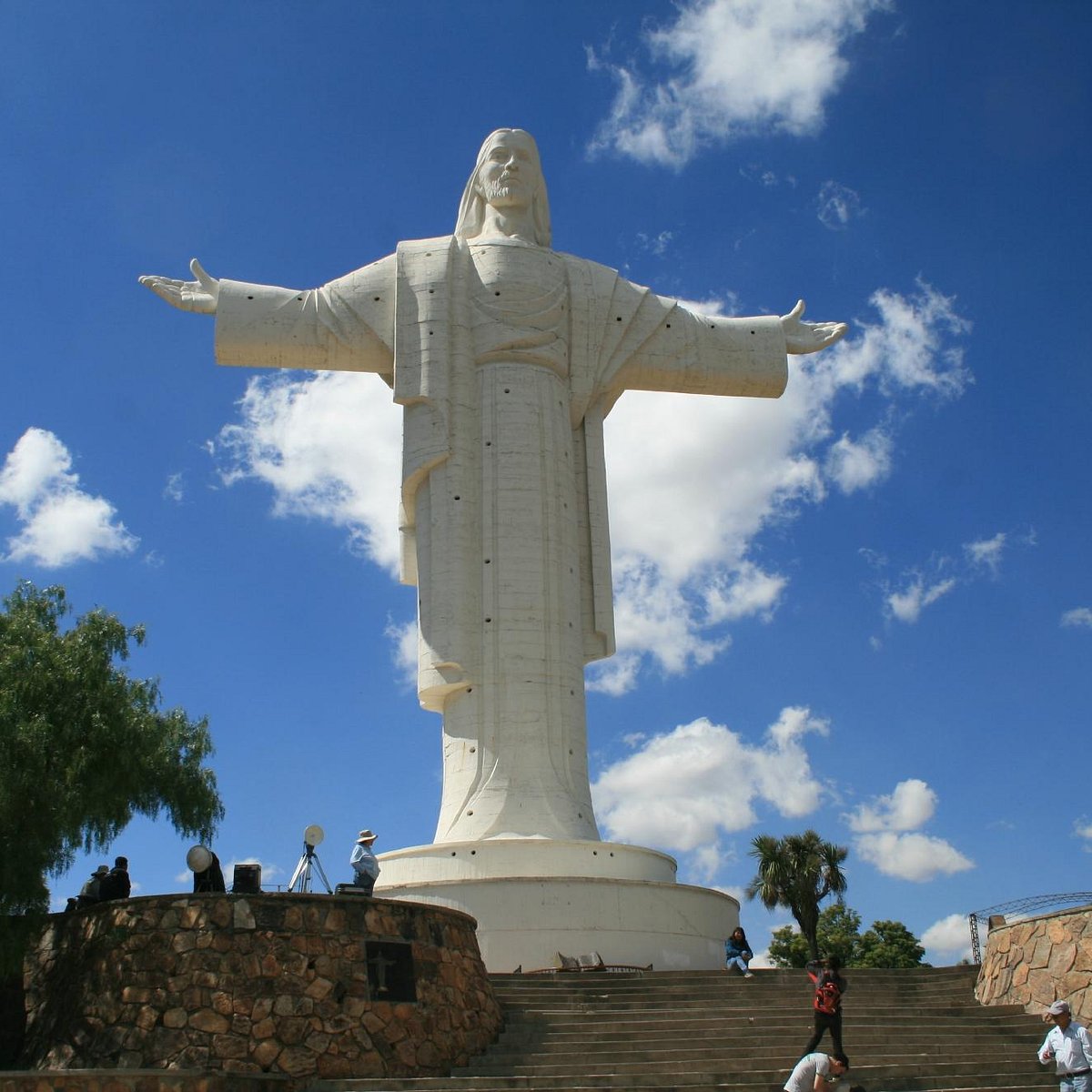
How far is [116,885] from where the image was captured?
14000mm

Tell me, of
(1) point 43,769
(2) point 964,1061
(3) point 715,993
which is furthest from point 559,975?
(1) point 43,769

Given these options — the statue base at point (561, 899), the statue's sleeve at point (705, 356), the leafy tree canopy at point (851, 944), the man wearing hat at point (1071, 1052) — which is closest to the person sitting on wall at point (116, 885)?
the statue base at point (561, 899)

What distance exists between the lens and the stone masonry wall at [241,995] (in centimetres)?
1206

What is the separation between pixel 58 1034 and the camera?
12648 mm

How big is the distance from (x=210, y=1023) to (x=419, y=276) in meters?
13.2

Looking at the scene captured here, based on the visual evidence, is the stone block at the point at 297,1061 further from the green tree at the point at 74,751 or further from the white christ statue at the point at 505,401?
the white christ statue at the point at 505,401

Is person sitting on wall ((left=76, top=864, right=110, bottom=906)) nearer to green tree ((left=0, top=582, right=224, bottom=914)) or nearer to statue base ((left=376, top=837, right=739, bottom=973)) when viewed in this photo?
green tree ((left=0, top=582, right=224, bottom=914))

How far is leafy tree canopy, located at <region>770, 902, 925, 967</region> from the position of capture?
43656 millimetres

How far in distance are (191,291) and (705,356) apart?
850 cm

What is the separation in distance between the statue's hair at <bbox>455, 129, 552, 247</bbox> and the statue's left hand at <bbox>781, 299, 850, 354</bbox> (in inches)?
173

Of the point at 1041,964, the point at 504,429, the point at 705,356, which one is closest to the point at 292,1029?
the point at 1041,964

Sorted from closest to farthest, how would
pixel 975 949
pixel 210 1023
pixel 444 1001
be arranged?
pixel 210 1023, pixel 444 1001, pixel 975 949

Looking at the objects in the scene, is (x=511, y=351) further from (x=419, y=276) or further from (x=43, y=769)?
(x=43, y=769)

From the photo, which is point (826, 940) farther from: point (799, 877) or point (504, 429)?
point (504, 429)
